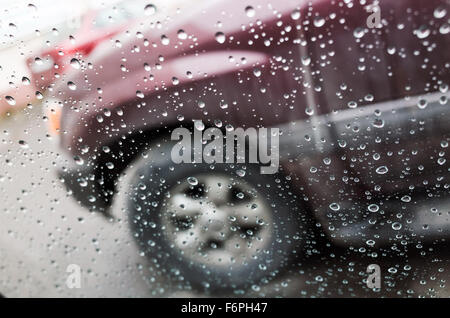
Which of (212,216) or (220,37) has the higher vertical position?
(220,37)

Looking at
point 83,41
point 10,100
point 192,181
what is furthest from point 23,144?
point 192,181

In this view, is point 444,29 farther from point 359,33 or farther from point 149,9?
point 149,9

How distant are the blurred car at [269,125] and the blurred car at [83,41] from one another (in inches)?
1.2

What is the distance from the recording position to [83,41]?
1.07 meters

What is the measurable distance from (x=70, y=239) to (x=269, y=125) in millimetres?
667

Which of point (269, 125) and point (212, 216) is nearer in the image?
point (269, 125)

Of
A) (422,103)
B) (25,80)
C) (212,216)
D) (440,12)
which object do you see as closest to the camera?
(440,12)

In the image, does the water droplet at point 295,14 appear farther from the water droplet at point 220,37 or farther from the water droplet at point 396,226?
the water droplet at point 396,226

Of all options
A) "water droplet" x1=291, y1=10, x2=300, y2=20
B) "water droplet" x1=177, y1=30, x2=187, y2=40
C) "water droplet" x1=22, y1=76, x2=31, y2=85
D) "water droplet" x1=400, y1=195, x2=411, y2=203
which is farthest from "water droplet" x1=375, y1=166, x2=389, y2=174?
"water droplet" x1=22, y1=76, x2=31, y2=85

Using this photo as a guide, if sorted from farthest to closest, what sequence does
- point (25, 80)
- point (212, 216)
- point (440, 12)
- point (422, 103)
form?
1. point (212, 216)
2. point (25, 80)
3. point (422, 103)
4. point (440, 12)

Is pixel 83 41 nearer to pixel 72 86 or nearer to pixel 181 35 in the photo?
pixel 72 86

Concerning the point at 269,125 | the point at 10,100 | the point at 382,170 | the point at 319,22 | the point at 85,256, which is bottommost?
the point at 85,256

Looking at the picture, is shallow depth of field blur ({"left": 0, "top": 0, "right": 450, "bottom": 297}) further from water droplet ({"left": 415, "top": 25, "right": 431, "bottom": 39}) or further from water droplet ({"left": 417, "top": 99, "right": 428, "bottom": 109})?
water droplet ({"left": 415, "top": 25, "right": 431, "bottom": 39})

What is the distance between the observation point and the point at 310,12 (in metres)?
0.93
